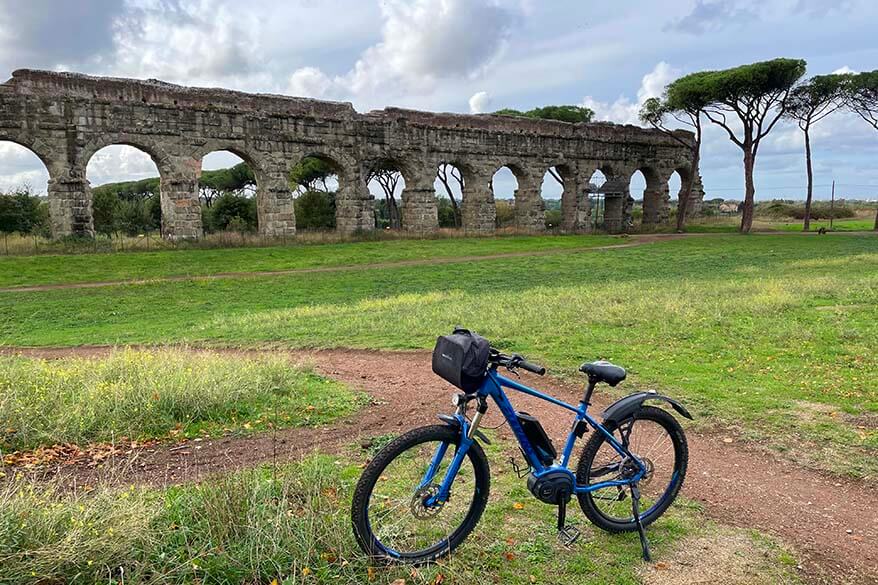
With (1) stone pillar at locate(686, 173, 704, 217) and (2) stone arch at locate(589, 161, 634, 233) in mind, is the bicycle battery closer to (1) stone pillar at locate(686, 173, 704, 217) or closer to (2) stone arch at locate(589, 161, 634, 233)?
(2) stone arch at locate(589, 161, 634, 233)

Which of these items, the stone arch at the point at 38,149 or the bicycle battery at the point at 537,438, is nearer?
the bicycle battery at the point at 537,438

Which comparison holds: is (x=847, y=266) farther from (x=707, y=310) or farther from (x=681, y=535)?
(x=681, y=535)

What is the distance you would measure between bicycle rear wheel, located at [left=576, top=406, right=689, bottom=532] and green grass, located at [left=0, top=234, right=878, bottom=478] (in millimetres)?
1482

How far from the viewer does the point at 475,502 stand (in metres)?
3.24

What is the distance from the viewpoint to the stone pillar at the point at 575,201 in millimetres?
37969

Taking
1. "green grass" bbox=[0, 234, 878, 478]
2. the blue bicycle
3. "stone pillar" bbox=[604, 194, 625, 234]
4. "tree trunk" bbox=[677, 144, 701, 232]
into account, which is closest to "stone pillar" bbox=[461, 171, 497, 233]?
"stone pillar" bbox=[604, 194, 625, 234]

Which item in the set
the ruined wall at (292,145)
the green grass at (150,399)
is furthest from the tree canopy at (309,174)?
the green grass at (150,399)

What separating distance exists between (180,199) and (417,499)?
964 inches

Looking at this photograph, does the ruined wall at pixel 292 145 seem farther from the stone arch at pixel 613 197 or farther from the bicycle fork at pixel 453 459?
the bicycle fork at pixel 453 459

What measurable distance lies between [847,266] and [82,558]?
19774 millimetres

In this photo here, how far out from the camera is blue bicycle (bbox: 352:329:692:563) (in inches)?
117

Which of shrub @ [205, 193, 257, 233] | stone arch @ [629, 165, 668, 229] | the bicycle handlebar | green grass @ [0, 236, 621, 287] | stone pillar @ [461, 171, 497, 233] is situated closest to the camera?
the bicycle handlebar

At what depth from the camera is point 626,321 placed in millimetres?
9781

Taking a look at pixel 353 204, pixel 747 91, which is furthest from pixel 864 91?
pixel 353 204
